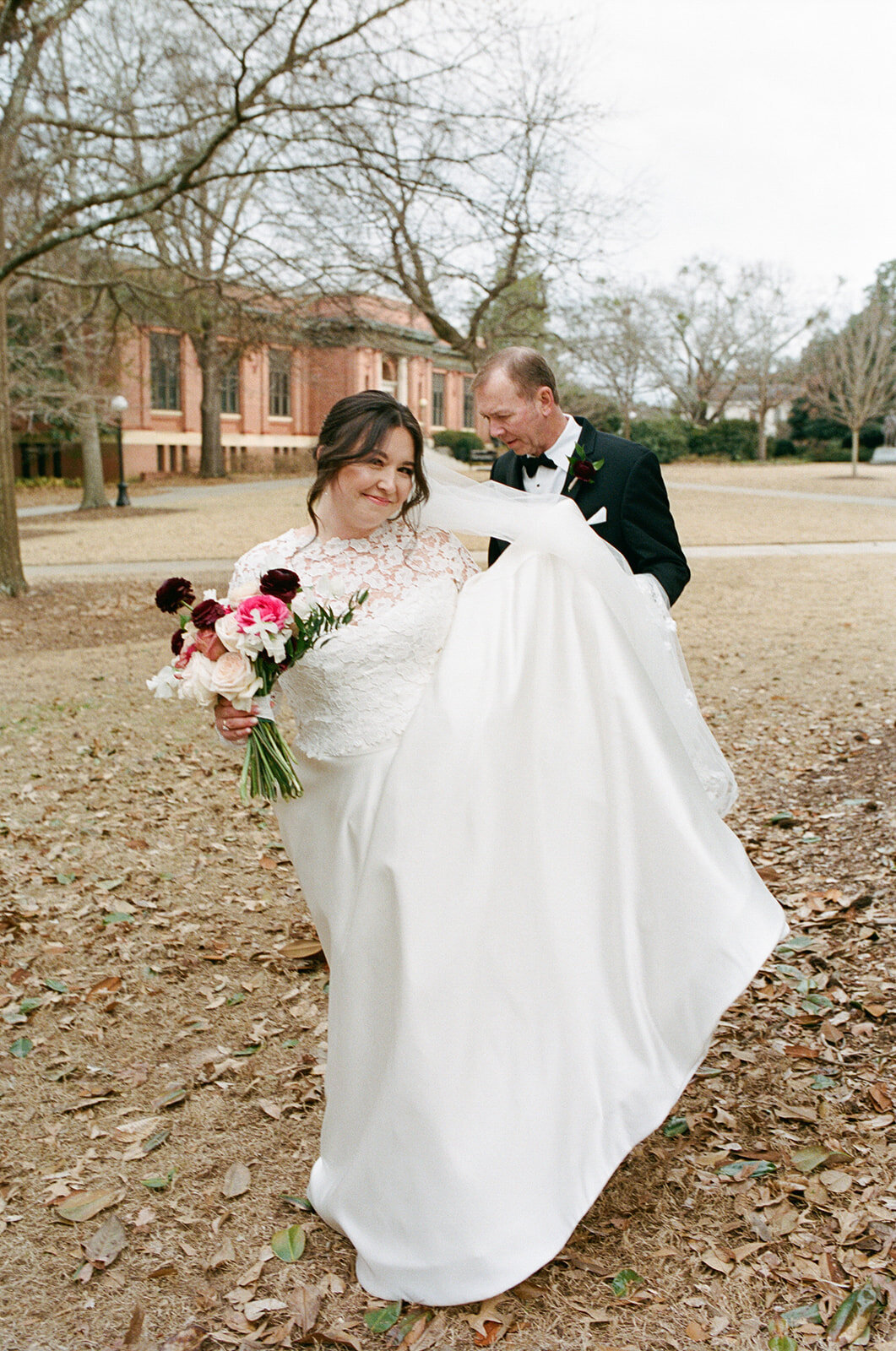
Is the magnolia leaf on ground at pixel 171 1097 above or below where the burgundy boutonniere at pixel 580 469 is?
below

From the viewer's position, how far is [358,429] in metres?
3.33

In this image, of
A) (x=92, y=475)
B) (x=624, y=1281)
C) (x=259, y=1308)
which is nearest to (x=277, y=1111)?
(x=259, y=1308)

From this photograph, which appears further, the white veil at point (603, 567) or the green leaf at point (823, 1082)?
the green leaf at point (823, 1082)

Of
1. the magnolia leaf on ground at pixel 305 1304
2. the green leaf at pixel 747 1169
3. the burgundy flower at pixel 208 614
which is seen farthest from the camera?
the green leaf at pixel 747 1169

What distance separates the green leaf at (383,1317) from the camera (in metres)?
2.88

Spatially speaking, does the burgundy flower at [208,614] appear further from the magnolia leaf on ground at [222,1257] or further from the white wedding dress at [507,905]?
the magnolia leaf on ground at [222,1257]

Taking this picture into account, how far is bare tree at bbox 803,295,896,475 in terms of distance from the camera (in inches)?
1688

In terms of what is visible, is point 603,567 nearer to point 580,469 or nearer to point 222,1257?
point 580,469

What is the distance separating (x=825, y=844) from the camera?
241 inches

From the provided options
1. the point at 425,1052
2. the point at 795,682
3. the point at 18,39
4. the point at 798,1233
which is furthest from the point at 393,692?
the point at 18,39

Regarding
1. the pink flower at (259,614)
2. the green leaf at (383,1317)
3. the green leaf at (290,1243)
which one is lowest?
the green leaf at (290,1243)

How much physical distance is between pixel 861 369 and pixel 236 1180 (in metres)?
44.1

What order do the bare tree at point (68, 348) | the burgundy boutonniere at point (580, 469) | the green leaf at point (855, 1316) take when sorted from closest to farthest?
the green leaf at point (855, 1316)
the burgundy boutonniere at point (580, 469)
the bare tree at point (68, 348)

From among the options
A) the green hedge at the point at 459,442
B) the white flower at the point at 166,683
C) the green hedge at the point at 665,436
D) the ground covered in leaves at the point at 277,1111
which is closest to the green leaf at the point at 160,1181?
the ground covered in leaves at the point at 277,1111
